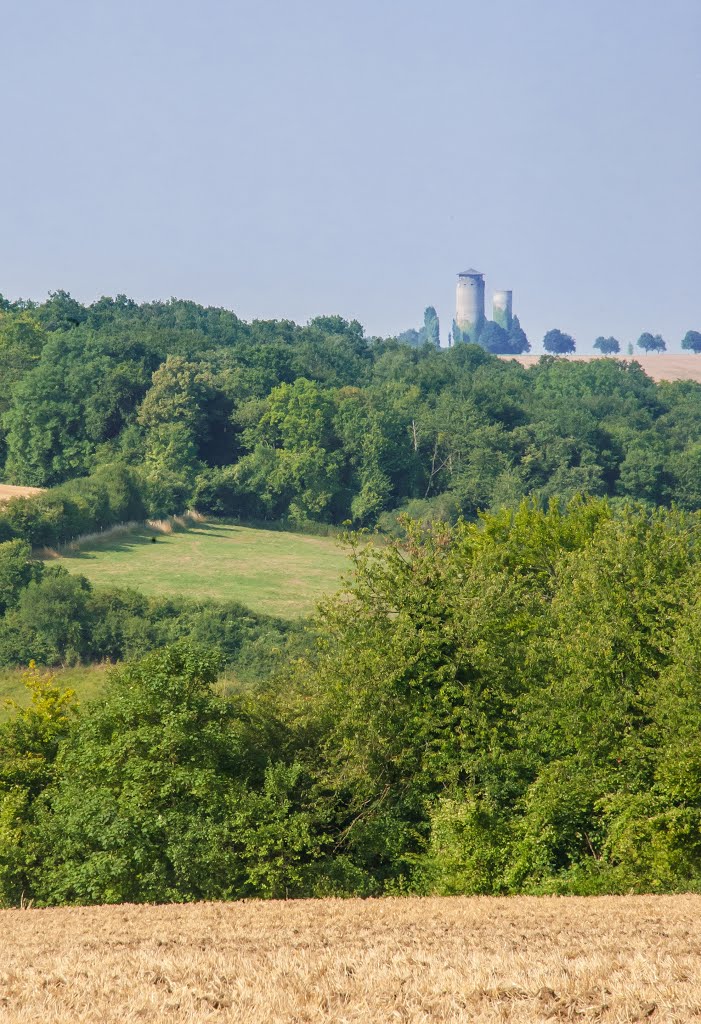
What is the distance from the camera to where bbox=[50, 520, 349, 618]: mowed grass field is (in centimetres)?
7969

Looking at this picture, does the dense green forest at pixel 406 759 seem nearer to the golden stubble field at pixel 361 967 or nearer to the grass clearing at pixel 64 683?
the golden stubble field at pixel 361 967

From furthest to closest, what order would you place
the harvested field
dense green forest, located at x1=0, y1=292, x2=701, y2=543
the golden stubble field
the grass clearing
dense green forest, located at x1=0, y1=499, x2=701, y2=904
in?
dense green forest, located at x1=0, y1=292, x2=701, y2=543 → the harvested field → the grass clearing → dense green forest, located at x1=0, y1=499, x2=701, y2=904 → the golden stubble field

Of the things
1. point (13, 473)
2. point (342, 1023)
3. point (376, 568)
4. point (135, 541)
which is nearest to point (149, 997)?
point (342, 1023)

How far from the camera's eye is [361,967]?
1326 cm

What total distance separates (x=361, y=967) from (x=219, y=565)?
76531 mm

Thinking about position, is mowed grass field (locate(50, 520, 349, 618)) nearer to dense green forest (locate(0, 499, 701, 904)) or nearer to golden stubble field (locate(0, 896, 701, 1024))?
dense green forest (locate(0, 499, 701, 904))

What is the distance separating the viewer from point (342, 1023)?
1121 centimetres

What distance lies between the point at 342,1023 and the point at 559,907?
29.7 ft

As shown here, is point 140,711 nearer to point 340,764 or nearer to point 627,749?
point 340,764

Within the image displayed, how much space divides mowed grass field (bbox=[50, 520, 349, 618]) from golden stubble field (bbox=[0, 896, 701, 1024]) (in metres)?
54.4

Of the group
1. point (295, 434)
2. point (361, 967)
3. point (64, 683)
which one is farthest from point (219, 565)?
point (361, 967)

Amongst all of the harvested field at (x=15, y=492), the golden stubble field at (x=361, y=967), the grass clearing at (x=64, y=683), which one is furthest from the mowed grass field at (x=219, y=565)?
the golden stubble field at (x=361, y=967)

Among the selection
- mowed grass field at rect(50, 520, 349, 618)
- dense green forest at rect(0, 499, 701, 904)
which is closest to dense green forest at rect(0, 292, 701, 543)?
mowed grass field at rect(50, 520, 349, 618)

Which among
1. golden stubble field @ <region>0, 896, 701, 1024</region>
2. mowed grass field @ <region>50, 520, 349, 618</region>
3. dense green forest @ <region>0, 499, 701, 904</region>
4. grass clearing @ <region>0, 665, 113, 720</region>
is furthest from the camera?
mowed grass field @ <region>50, 520, 349, 618</region>
